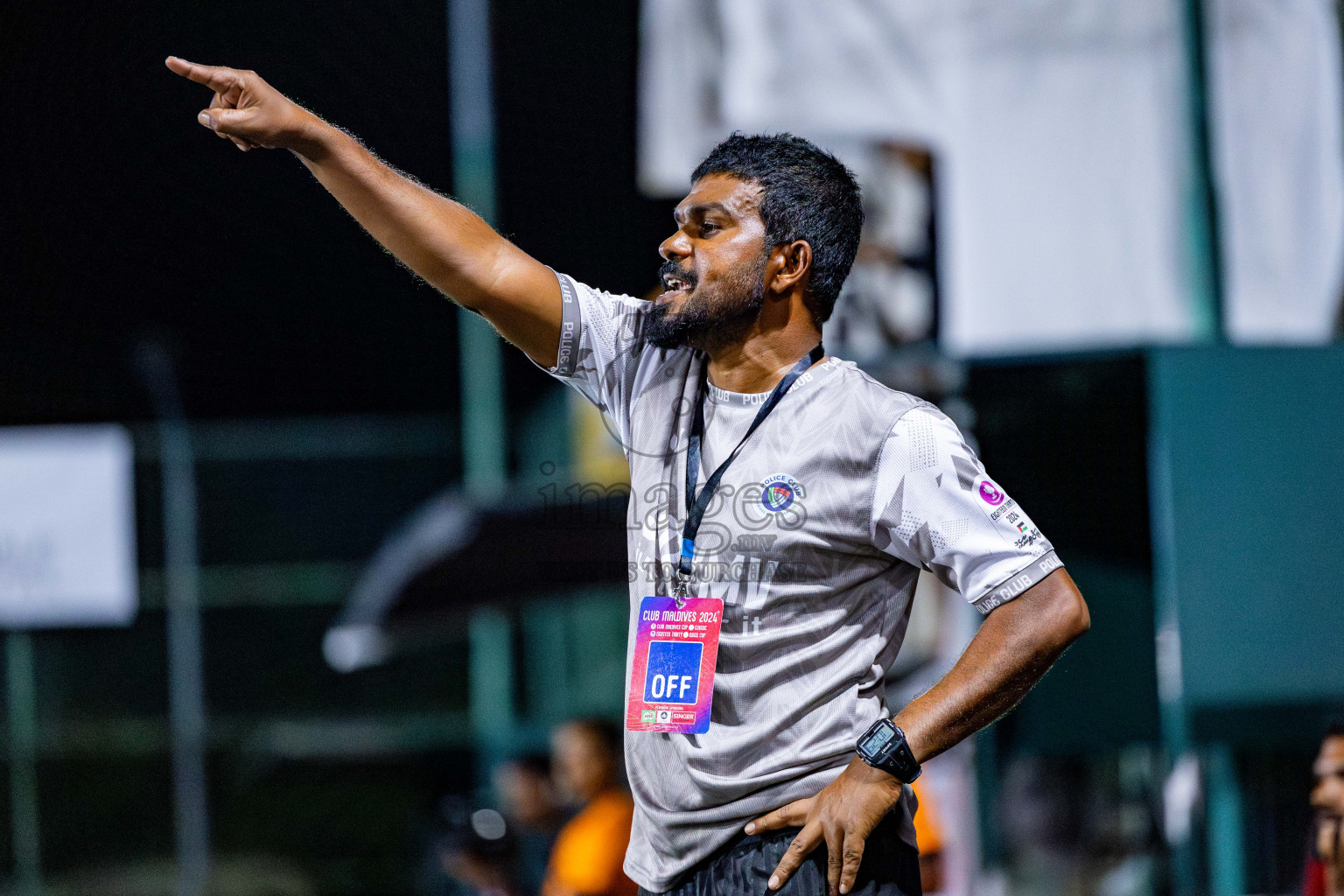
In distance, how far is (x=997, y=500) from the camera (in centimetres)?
173

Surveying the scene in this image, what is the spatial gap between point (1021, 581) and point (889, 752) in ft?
0.98

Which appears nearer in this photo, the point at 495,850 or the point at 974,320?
the point at 974,320

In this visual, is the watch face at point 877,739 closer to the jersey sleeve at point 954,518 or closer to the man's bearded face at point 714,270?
the jersey sleeve at point 954,518

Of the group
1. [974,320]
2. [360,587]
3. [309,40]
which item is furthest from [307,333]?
[974,320]

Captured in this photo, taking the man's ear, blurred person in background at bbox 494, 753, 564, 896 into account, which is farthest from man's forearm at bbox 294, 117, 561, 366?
blurred person in background at bbox 494, 753, 564, 896

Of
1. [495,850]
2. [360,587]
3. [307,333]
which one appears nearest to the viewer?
[495,850]

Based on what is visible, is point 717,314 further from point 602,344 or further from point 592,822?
point 592,822

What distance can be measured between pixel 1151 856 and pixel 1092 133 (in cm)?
275

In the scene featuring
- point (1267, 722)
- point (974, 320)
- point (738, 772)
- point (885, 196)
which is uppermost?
point (885, 196)

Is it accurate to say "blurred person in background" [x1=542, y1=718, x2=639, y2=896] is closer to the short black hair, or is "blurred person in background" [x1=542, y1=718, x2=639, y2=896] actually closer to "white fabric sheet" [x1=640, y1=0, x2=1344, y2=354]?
"white fabric sheet" [x1=640, y1=0, x2=1344, y2=354]

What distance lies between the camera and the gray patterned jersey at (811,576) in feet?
5.64

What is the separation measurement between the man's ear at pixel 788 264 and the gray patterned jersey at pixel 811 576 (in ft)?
0.56

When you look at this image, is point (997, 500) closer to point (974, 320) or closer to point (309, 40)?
point (974, 320)

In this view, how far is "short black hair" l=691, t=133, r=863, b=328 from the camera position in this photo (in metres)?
1.92
